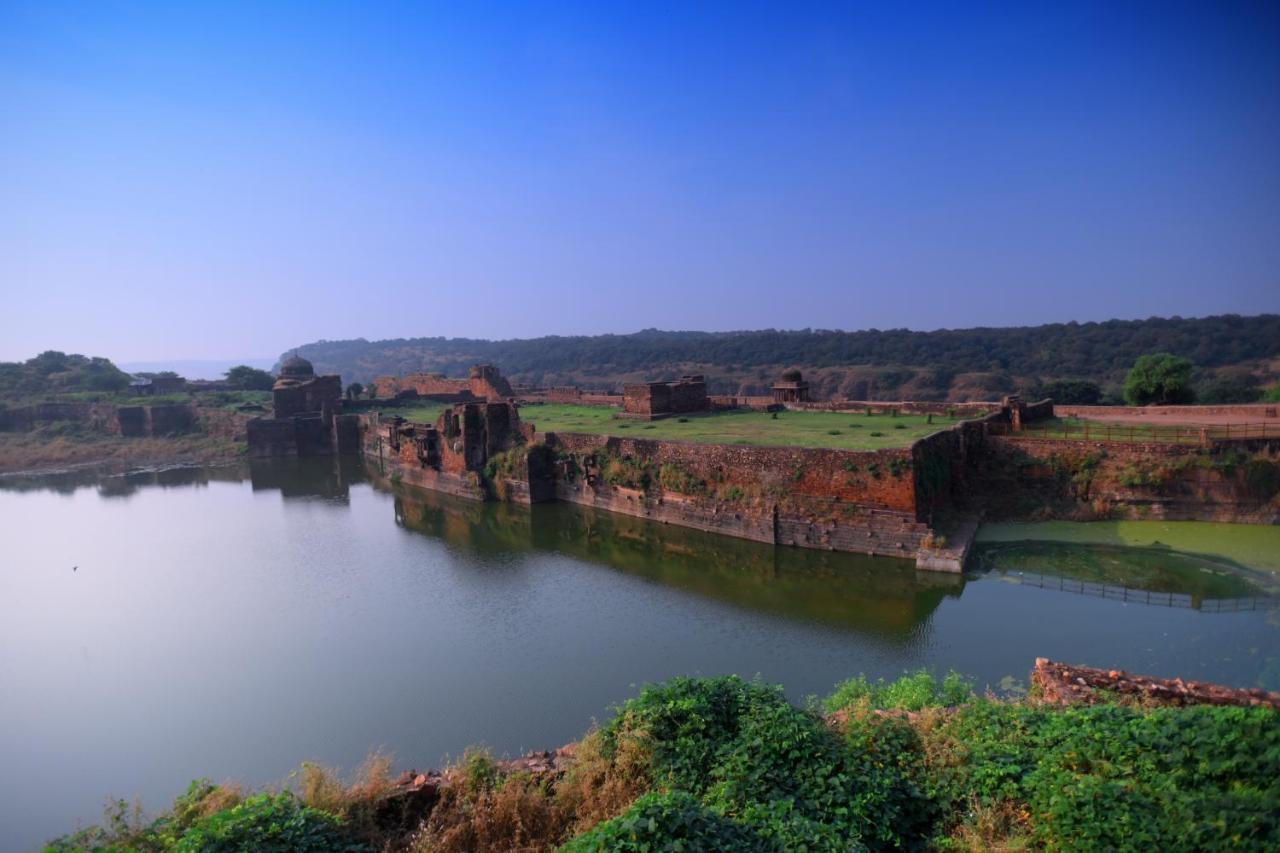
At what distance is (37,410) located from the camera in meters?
38.9

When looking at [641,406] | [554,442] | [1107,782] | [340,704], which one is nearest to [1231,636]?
[1107,782]

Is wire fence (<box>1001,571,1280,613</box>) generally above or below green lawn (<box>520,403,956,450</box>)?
below

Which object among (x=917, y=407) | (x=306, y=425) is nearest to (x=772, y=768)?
(x=917, y=407)

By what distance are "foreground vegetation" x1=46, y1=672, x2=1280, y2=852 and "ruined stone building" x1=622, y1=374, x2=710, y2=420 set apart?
18.8 m

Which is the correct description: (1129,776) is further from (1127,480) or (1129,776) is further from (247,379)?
(247,379)

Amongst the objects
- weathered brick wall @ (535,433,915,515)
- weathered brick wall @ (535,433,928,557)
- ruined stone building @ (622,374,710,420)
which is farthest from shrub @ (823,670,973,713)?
ruined stone building @ (622,374,710,420)

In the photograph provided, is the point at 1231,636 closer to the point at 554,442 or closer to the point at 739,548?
the point at 739,548

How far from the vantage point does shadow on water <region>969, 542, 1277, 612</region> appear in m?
11.0

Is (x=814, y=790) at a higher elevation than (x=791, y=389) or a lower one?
lower

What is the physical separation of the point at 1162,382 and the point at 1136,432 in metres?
8.31

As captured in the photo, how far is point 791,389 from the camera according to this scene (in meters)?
26.7

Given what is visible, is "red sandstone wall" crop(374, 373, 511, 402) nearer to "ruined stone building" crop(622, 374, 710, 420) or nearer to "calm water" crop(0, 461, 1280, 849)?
"ruined stone building" crop(622, 374, 710, 420)

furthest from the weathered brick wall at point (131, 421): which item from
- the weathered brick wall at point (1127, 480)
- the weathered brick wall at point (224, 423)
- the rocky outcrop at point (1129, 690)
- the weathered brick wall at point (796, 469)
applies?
the rocky outcrop at point (1129, 690)

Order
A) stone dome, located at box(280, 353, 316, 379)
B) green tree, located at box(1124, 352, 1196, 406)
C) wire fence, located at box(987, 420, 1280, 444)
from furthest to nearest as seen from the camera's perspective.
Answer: stone dome, located at box(280, 353, 316, 379)
green tree, located at box(1124, 352, 1196, 406)
wire fence, located at box(987, 420, 1280, 444)
